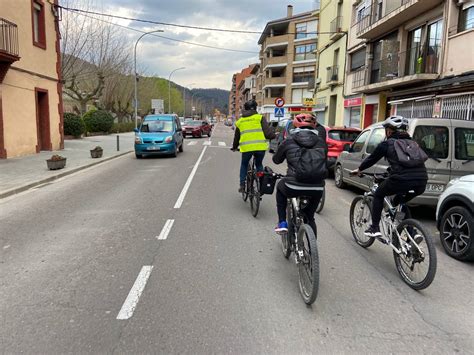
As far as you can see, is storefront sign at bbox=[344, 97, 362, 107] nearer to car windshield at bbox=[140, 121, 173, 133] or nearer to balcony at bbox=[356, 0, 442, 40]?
balcony at bbox=[356, 0, 442, 40]

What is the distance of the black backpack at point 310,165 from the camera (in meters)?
3.83

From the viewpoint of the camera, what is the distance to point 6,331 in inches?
117

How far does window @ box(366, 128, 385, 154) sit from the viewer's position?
7730mm

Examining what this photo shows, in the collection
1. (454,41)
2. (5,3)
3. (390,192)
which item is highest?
(5,3)

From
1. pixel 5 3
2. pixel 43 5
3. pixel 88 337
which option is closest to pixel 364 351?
pixel 88 337

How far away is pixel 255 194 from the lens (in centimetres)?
664

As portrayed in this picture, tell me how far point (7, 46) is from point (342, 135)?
12.0 m

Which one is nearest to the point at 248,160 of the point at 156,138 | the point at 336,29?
the point at 156,138

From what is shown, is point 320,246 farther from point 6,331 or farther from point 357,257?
point 6,331

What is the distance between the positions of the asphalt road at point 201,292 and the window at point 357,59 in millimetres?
18221

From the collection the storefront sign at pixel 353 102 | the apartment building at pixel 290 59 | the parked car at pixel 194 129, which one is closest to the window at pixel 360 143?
the storefront sign at pixel 353 102

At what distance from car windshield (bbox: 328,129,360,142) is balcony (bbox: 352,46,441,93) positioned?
539 centimetres

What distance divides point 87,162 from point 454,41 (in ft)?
46.5

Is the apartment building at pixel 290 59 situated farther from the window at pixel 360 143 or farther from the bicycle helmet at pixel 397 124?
the bicycle helmet at pixel 397 124
